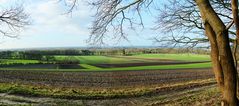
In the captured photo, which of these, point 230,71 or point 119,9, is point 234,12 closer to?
point 230,71

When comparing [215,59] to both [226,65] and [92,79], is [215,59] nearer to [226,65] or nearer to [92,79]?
[226,65]

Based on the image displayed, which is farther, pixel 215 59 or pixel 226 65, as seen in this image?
pixel 215 59

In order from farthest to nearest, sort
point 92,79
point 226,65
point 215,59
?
1. point 92,79
2. point 215,59
3. point 226,65

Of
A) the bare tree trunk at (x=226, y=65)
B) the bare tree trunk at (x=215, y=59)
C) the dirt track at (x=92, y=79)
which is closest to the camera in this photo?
the bare tree trunk at (x=226, y=65)

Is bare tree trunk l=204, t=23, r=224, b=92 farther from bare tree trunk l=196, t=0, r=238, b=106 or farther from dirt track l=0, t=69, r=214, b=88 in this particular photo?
dirt track l=0, t=69, r=214, b=88

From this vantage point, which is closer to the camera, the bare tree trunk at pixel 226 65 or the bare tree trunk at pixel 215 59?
the bare tree trunk at pixel 226 65

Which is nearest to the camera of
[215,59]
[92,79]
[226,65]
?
[226,65]

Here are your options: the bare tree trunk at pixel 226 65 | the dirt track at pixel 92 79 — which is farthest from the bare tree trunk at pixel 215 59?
the dirt track at pixel 92 79

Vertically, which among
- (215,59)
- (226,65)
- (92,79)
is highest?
(215,59)

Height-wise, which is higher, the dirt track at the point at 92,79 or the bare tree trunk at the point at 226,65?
the bare tree trunk at the point at 226,65

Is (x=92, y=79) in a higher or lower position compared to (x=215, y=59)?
lower

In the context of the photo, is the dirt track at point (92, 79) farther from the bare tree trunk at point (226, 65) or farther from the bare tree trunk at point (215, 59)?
the bare tree trunk at point (226, 65)

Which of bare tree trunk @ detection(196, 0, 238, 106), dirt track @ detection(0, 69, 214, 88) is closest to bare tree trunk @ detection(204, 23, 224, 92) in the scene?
bare tree trunk @ detection(196, 0, 238, 106)

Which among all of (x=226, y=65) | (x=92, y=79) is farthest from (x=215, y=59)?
(x=92, y=79)
